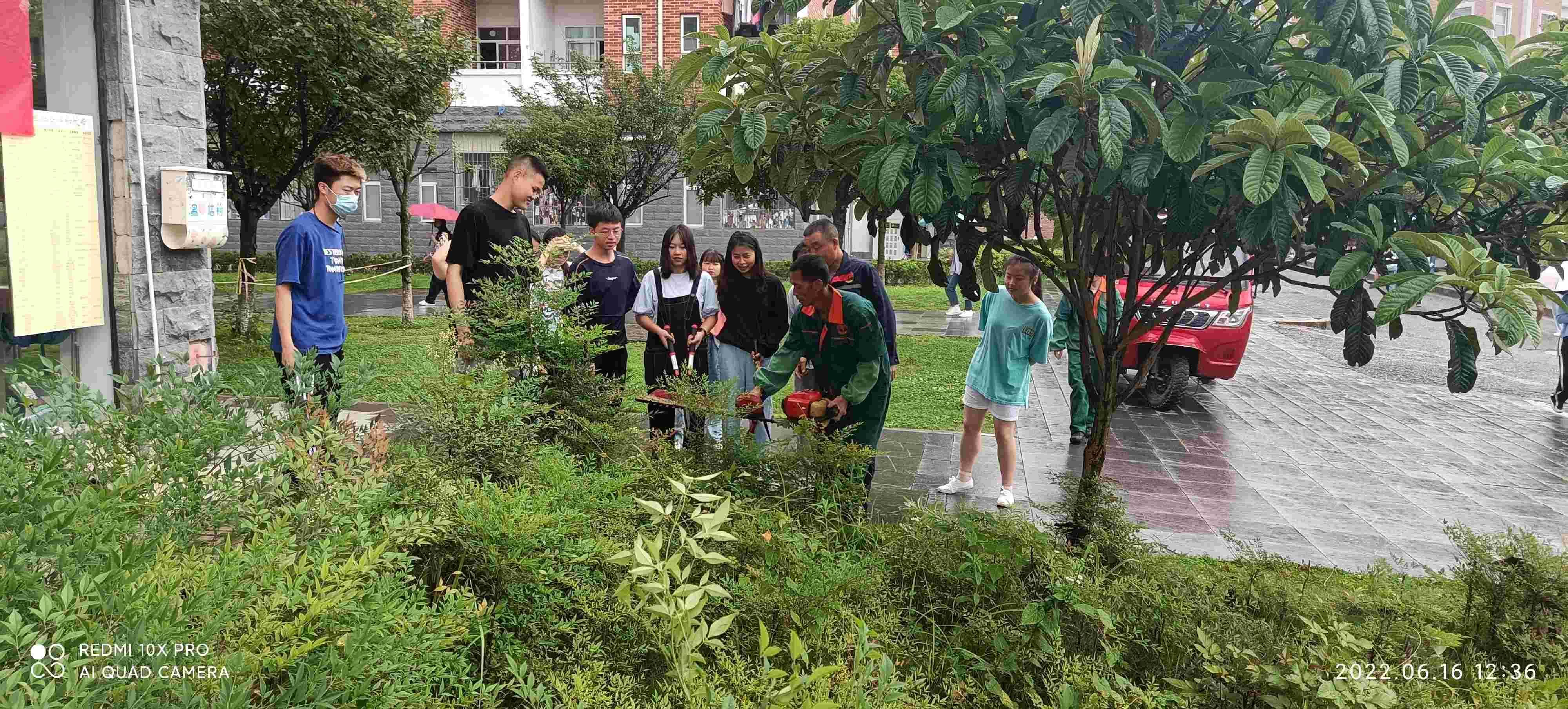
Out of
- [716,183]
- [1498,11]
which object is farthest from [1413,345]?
[1498,11]

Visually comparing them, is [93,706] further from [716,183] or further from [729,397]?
[716,183]

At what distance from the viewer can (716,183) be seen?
1816cm

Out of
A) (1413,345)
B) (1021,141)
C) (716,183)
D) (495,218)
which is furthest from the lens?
(716,183)

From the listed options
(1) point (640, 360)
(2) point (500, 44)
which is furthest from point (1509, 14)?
(1) point (640, 360)

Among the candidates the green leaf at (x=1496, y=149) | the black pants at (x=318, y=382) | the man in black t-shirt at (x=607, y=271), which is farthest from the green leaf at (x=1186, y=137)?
the man in black t-shirt at (x=607, y=271)

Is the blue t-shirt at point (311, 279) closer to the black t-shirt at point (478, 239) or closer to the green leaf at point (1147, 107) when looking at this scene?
the black t-shirt at point (478, 239)

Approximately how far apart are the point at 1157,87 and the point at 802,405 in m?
2.23

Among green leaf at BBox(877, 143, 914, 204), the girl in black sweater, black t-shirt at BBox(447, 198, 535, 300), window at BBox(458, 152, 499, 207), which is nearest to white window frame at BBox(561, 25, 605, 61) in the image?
window at BBox(458, 152, 499, 207)

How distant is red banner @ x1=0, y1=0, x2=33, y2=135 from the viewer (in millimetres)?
4695

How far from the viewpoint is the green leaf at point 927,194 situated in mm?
3006

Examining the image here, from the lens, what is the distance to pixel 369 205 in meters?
29.4

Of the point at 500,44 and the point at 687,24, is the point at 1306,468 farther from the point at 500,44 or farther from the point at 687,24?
the point at 500,44

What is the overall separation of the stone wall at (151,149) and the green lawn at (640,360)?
41 centimetres

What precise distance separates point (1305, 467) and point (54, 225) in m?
8.14
